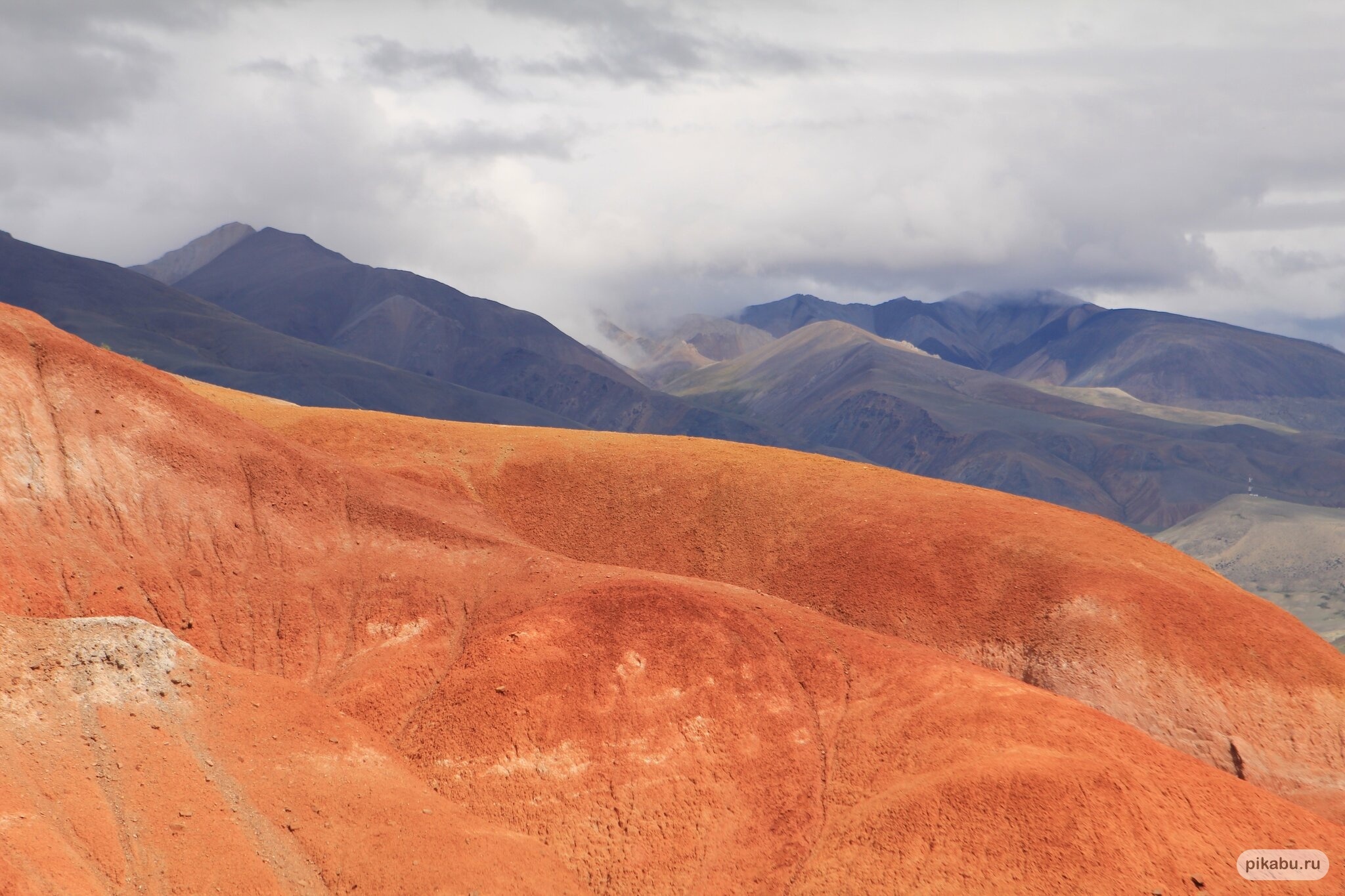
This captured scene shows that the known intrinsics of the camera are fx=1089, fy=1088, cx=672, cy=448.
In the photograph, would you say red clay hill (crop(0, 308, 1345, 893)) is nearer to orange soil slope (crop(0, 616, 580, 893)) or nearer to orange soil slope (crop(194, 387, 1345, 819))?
orange soil slope (crop(0, 616, 580, 893))

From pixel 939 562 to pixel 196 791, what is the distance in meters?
37.3

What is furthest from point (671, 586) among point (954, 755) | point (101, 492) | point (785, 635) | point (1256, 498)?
point (1256, 498)

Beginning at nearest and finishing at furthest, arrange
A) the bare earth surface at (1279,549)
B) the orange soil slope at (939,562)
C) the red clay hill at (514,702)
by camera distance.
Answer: the red clay hill at (514,702)
the orange soil slope at (939,562)
the bare earth surface at (1279,549)

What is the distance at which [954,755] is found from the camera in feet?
122

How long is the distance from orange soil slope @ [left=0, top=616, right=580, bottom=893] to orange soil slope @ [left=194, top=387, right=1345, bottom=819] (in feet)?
86.1

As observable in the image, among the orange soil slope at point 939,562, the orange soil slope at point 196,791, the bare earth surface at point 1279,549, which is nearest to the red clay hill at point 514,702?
the orange soil slope at point 196,791

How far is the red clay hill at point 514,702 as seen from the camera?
1242 inches

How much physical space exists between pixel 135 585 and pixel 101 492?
482cm

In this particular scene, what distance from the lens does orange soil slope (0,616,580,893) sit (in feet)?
92.1

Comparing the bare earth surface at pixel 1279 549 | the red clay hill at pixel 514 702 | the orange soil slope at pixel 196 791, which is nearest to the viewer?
the orange soil slope at pixel 196 791

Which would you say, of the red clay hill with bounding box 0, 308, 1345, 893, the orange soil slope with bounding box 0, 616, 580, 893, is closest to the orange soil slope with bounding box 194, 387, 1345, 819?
the red clay hill with bounding box 0, 308, 1345, 893

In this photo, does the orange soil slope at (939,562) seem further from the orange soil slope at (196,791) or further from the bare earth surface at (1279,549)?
the bare earth surface at (1279,549)

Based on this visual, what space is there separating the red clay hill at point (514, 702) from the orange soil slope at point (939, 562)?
11.9 inches

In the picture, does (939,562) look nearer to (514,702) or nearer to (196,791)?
(514,702)
